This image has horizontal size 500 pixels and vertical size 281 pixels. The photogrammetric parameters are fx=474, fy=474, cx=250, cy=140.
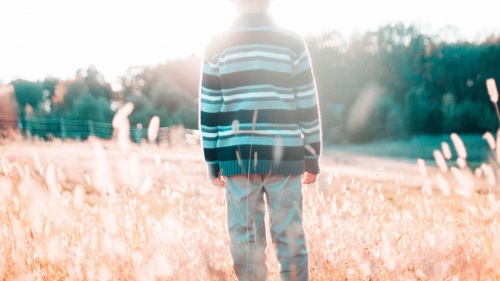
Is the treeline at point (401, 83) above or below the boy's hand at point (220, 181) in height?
below

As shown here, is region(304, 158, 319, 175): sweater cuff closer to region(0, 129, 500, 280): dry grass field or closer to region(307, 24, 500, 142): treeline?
region(0, 129, 500, 280): dry grass field

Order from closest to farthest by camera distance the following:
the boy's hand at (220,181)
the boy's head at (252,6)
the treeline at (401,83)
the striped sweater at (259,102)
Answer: the striped sweater at (259,102), the boy's head at (252,6), the boy's hand at (220,181), the treeline at (401,83)

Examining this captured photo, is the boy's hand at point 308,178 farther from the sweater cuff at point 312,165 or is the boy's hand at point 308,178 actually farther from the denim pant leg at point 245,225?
the denim pant leg at point 245,225

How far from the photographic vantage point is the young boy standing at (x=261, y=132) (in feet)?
7.72

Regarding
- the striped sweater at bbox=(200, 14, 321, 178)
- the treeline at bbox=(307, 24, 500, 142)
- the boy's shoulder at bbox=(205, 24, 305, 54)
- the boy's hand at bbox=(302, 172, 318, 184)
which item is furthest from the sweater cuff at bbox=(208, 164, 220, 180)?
the treeline at bbox=(307, 24, 500, 142)

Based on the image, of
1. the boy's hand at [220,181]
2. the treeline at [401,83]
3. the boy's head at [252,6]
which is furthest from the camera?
the treeline at [401,83]

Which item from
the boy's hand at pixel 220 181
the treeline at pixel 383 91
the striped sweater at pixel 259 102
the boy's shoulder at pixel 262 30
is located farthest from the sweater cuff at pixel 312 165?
the treeline at pixel 383 91

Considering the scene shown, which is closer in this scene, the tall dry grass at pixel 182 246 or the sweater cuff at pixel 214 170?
the tall dry grass at pixel 182 246

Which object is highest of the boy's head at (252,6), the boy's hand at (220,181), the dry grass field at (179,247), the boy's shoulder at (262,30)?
the boy's head at (252,6)

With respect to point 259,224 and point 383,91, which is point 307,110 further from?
point 383,91

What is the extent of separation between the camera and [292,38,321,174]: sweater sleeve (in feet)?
8.00

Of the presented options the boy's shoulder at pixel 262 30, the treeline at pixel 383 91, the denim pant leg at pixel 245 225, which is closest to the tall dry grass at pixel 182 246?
the denim pant leg at pixel 245 225

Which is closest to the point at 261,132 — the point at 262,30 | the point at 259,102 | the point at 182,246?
the point at 259,102

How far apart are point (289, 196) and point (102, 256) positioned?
119 centimetres
